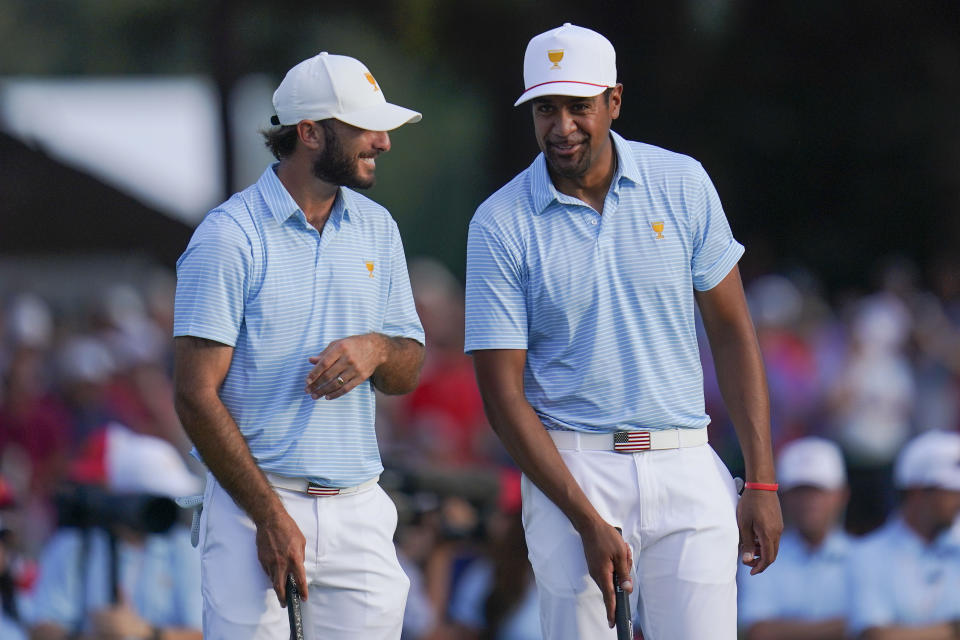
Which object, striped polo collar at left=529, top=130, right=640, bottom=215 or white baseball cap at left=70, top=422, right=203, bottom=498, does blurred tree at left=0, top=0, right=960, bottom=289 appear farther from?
striped polo collar at left=529, top=130, right=640, bottom=215

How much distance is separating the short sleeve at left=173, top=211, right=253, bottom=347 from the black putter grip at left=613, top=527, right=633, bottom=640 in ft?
3.60

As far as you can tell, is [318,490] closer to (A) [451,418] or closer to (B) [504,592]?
(B) [504,592]

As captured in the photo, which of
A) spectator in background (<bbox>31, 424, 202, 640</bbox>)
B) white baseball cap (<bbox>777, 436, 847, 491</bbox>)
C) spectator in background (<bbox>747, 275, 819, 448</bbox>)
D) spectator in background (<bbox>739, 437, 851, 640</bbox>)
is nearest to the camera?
spectator in background (<bbox>31, 424, 202, 640</bbox>)

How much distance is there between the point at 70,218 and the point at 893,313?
308 inches

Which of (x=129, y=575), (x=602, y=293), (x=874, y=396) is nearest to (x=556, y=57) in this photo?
(x=602, y=293)

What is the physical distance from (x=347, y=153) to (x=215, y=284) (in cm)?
47

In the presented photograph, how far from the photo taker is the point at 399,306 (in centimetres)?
405

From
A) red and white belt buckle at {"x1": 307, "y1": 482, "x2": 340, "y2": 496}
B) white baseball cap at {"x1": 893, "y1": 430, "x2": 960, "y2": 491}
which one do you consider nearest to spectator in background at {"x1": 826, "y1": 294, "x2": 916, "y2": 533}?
white baseball cap at {"x1": 893, "y1": 430, "x2": 960, "y2": 491}

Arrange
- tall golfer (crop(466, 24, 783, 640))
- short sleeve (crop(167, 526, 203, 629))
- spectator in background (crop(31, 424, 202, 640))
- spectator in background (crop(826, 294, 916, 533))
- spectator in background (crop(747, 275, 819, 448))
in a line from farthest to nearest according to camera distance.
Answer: spectator in background (crop(747, 275, 819, 448))
spectator in background (crop(826, 294, 916, 533))
short sleeve (crop(167, 526, 203, 629))
spectator in background (crop(31, 424, 202, 640))
tall golfer (crop(466, 24, 783, 640))

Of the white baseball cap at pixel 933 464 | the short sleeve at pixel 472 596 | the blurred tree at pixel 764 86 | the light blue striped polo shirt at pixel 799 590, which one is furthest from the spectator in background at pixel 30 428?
the white baseball cap at pixel 933 464

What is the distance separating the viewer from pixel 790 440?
28.6 ft

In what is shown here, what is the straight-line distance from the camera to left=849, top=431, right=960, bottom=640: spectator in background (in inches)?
237

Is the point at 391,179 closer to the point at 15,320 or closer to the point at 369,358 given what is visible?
the point at 15,320

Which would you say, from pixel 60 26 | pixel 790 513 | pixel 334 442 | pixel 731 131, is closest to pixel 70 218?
pixel 60 26
